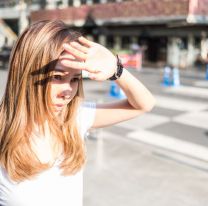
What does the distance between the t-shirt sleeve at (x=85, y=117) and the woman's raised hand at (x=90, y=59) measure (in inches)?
17.0

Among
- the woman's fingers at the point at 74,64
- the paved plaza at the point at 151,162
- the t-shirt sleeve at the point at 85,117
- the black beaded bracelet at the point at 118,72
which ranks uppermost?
the woman's fingers at the point at 74,64

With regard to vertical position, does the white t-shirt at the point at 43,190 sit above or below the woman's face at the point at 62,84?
below

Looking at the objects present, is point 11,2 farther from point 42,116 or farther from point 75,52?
point 75,52

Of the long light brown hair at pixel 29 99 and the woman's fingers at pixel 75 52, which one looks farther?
the long light brown hair at pixel 29 99

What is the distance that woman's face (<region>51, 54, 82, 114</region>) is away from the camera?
141 cm

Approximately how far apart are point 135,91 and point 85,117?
13.3 inches

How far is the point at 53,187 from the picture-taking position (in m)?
1.47

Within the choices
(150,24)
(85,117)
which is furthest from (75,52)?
(150,24)

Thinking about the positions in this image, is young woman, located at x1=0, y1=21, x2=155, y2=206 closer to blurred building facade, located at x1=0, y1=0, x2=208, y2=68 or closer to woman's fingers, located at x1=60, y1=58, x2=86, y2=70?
woman's fingers, located at x1=60, y1=58, x2=86, y2=70

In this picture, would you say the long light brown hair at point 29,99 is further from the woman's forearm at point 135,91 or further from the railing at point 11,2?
the railing at point 11,2

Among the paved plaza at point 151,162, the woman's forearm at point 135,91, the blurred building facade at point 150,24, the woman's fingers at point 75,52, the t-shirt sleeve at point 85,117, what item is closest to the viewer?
the woman's fingers at point 75,52

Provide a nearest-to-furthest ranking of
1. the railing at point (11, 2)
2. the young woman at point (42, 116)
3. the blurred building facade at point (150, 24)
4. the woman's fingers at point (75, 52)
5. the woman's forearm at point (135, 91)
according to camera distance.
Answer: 1. the woman's fingers at point (75, 52)
2. the young woman at point (42, 116)
3. the woman's forearm at point (135, 91)
4. the blurred building facade at point (150, 24)
5. the railing at point (11, 2)

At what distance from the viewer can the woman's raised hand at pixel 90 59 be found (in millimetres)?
1232

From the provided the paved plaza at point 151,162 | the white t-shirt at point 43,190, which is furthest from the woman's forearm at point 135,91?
the paved plaza at point 151,162
